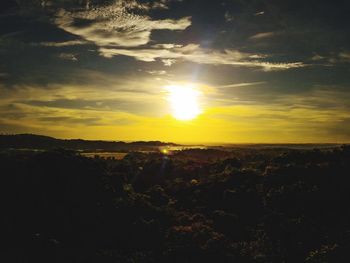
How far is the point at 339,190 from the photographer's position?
33.6 metres

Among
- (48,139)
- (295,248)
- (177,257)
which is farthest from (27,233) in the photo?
(48,139)

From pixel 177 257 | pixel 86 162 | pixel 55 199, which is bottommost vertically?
pixel 177 257

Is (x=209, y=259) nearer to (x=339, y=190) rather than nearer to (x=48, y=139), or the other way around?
(x=339, y=190)

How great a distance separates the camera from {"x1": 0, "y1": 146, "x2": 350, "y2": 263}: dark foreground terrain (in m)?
23.0

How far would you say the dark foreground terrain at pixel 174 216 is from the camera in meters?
23.0

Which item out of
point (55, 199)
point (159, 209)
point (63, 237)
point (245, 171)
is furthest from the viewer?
point (245, 171)

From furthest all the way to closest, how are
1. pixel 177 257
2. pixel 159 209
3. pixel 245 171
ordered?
1. pixel 245 171
2. pixel 159 209
3. pixel 177 257

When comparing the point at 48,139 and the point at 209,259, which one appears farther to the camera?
the point at 48,139

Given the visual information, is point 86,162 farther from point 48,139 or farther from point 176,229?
point 48,139

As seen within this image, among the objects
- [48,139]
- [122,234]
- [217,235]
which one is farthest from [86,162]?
[48,139]

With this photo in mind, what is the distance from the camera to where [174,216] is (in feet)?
105

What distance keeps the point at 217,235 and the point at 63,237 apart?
1007 centimetres

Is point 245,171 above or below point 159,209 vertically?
above

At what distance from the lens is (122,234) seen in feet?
87.8
